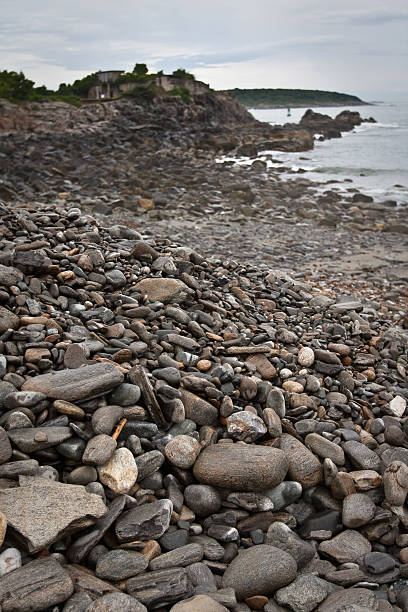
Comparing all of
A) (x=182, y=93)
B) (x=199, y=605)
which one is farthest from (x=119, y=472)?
(x=182, y=93)

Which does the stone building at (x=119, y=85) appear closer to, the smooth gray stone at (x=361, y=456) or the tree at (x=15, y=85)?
the tree at (x=15, y=85)

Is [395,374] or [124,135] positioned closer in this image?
[395,374]

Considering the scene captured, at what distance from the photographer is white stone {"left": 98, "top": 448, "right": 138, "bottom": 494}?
3045 millimetres

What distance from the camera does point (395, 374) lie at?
5.27 m

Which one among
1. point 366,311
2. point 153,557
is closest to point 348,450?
point 153,557

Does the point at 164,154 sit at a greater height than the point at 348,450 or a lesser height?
greater

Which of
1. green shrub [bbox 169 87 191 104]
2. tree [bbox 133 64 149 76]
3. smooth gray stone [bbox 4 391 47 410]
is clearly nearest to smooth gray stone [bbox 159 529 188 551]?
smooth gray stone [bbox 4 391 47 410]

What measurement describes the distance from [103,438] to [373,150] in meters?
39.1

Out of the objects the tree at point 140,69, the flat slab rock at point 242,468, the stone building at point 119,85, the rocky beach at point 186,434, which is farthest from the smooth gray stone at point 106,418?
the tree at point 140,69

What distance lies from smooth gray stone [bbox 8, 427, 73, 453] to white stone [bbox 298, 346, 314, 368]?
2.39 m

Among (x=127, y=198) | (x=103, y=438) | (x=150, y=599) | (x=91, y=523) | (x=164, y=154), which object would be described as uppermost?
(x=164, y=154)

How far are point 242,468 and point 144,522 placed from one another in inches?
27.8

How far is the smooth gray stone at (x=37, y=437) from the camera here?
304 cm

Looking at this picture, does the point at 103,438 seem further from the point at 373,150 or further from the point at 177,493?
the point at 373,150
